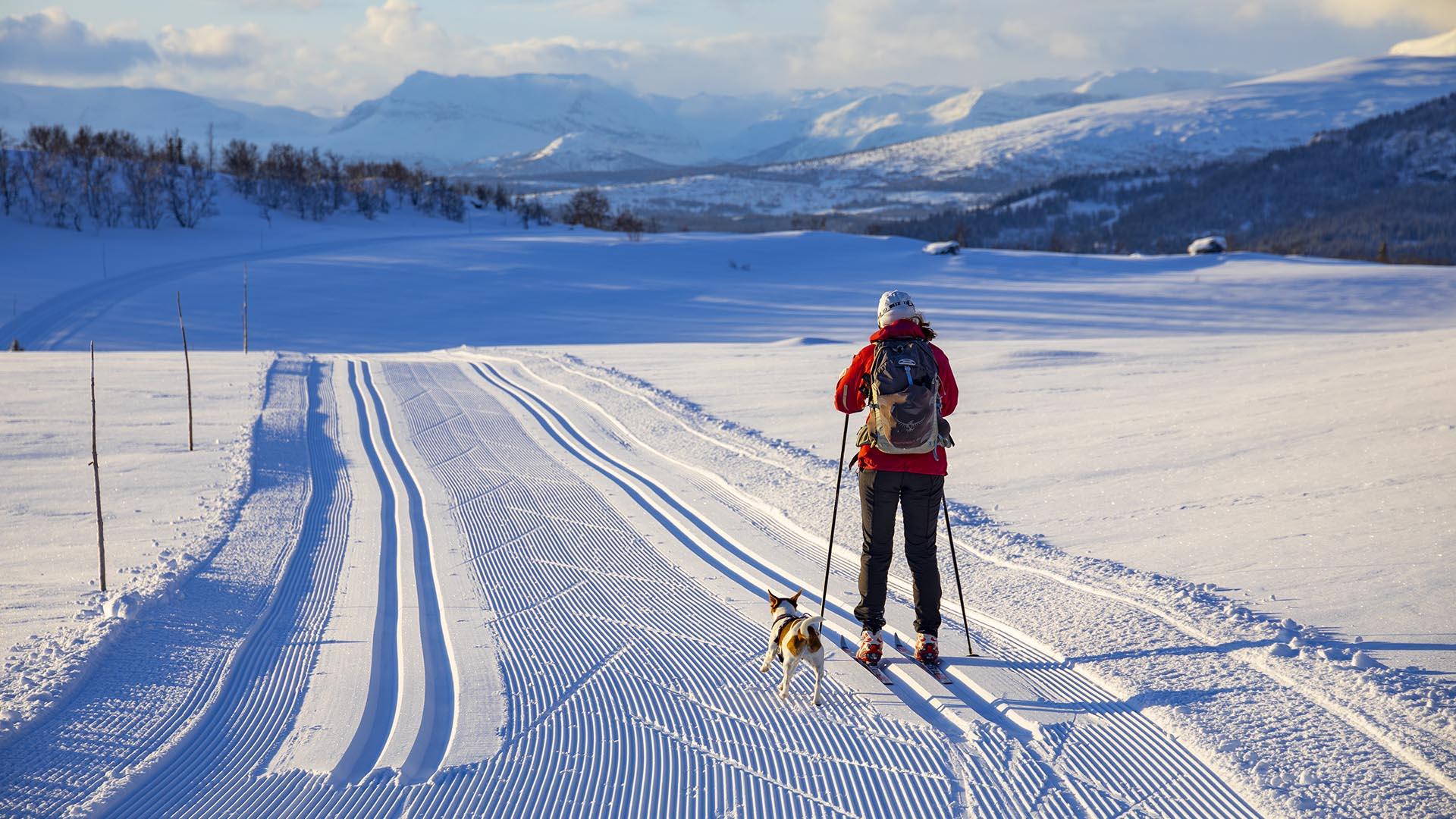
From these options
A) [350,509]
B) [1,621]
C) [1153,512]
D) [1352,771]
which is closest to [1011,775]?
[1352,771]

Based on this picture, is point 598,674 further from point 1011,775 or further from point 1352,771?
point 1352,771

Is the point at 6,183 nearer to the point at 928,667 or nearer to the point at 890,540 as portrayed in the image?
the point at 890,540

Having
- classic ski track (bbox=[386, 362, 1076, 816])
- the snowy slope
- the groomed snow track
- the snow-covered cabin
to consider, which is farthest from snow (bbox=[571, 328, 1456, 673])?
the snowy slope

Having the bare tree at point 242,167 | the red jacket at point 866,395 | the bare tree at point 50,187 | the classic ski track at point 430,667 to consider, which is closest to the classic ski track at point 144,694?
the classic ski track at point 430,667

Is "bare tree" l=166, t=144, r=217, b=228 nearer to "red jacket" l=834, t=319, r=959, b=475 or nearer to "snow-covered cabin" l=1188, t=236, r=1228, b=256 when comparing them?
"red jacket" l=834, t=319, r=959, b=475

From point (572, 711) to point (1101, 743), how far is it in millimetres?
2302

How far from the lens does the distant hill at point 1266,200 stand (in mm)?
80938

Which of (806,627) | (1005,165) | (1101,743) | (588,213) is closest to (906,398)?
(806,627)

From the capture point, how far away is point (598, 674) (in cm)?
455

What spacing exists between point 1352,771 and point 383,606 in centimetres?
483

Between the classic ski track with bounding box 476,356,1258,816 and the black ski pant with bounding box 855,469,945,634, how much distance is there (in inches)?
11.3

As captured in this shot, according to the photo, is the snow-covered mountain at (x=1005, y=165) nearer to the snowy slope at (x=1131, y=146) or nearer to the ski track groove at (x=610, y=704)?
the snowy slope at (x=1131, y=146)

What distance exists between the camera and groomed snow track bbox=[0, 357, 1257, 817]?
3.51 m

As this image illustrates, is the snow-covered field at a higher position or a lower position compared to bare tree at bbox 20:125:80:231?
lower
